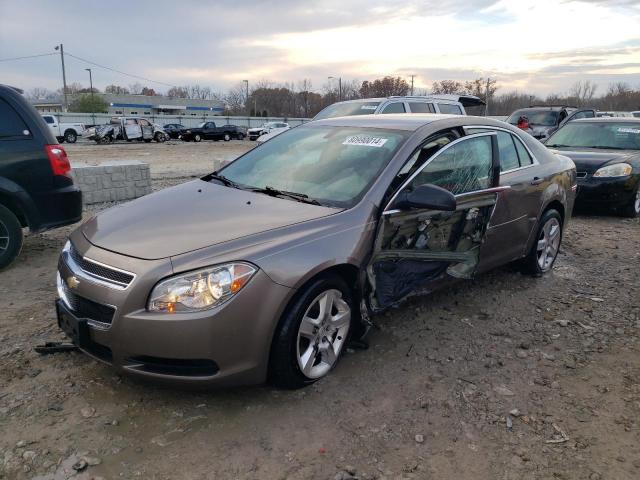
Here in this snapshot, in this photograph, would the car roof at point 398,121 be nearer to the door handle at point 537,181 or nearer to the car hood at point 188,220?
the door handle at point 537,181

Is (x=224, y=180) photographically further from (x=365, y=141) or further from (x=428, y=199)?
(x=428, y=199)

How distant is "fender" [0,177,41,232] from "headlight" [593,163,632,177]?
7.80 m

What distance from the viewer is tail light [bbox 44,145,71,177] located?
17.6 ft

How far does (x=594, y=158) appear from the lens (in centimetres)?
846

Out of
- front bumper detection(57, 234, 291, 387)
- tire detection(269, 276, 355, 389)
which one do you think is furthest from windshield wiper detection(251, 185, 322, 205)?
front bumper detection(57, 234, 291, 387)

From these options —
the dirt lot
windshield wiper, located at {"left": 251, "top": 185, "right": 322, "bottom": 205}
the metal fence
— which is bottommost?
the dirt lot

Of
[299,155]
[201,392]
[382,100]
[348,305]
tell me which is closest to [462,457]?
[348,305]

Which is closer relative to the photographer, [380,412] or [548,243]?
[380,412]

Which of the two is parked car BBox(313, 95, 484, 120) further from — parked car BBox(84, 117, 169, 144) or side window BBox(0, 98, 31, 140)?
parked car BBox(84, 117, 169, 144)

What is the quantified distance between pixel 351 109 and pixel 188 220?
7.79 metres

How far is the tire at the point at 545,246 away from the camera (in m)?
5.17

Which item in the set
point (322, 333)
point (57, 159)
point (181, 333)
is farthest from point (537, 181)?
point (57, 159)

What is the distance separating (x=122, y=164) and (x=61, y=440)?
270 inches

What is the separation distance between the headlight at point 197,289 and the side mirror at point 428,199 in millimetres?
1254
